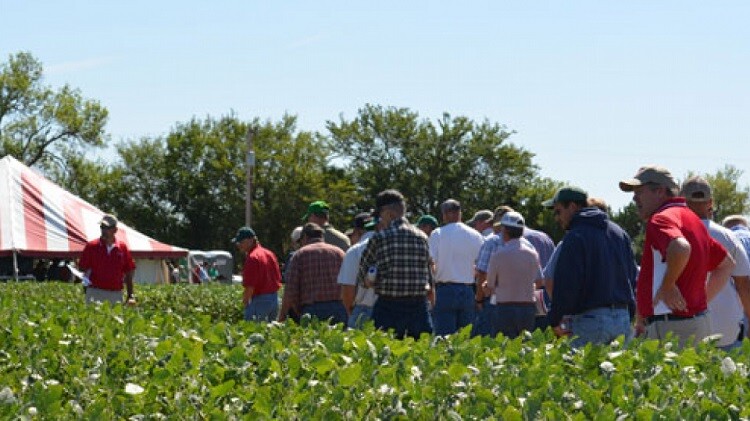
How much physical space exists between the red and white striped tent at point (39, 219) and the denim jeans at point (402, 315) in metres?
19.2

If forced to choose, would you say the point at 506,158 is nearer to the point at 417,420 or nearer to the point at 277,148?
the point at 277,148

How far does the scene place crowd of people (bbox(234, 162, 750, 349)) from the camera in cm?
729

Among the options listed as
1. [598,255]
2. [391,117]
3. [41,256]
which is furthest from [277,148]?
[598,255]

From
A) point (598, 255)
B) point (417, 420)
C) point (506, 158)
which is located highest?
point (506, 158)

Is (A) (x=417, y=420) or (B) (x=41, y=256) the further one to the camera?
(B) (x=41, y=256)

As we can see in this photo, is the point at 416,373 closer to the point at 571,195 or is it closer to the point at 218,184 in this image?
the point at 571,195

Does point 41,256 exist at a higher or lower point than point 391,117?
lower

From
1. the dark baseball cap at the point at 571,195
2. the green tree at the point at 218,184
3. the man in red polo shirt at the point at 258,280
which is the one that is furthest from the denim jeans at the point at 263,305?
the green tree at the point at 218,184

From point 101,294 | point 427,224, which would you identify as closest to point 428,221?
point 427,224

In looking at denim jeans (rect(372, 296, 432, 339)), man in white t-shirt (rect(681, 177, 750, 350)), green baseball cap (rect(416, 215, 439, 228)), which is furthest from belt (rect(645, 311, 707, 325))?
green baseball cap (rect(416, 215, 439, 228))

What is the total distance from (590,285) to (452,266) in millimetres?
5166

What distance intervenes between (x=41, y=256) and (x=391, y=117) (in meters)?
49.5

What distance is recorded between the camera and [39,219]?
2831cm

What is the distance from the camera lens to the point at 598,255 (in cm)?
784
